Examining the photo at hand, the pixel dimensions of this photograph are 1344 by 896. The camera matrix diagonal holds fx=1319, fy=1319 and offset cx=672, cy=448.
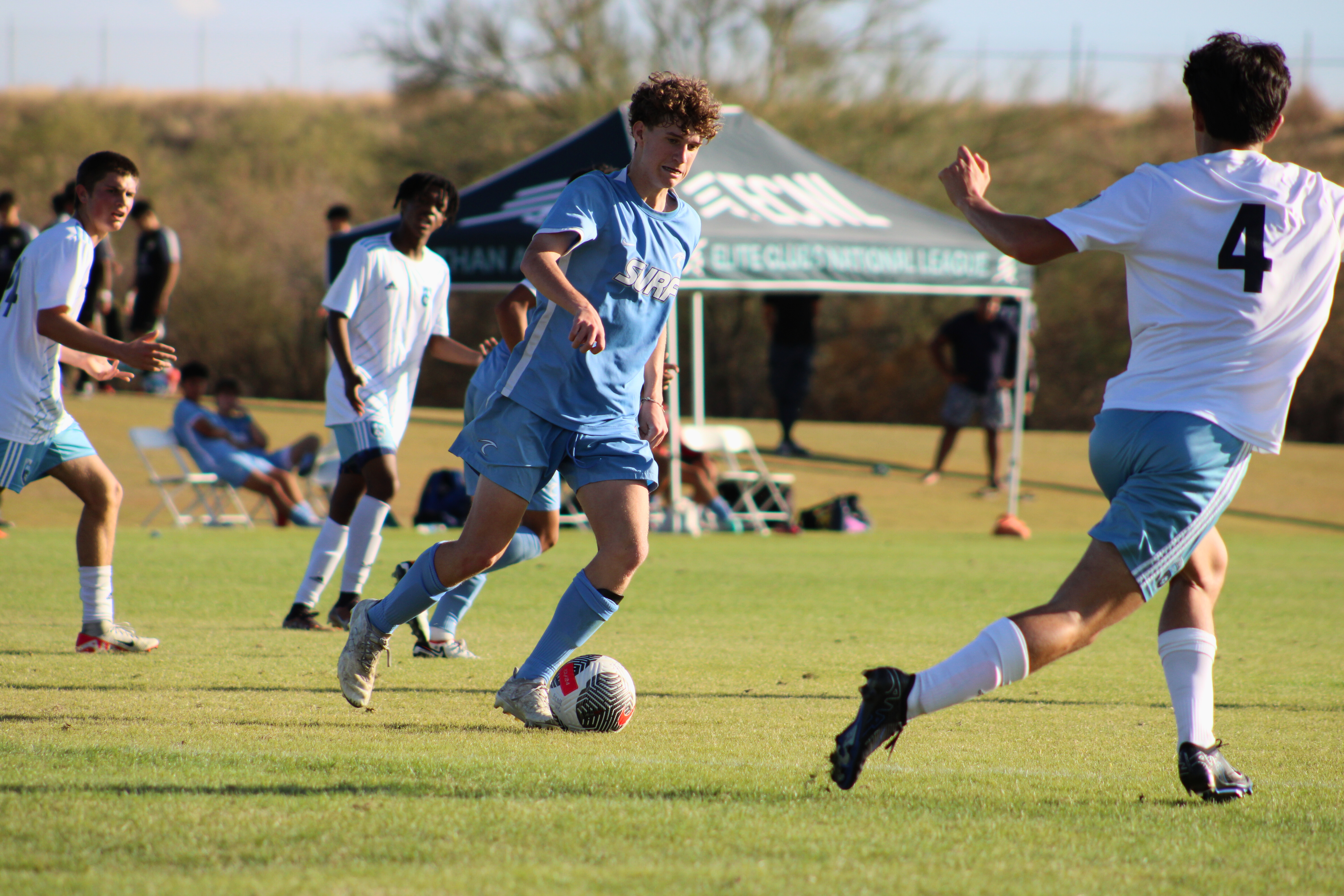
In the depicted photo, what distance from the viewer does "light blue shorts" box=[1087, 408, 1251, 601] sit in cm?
326

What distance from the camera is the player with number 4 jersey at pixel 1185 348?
3252mm

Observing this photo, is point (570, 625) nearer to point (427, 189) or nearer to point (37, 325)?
point (37, 325)

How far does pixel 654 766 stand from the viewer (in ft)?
12.0

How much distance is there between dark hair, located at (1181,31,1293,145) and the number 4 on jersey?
0.22 metres

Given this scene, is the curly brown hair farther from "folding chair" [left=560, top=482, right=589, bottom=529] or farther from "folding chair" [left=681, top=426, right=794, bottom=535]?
"folding chair" [left=681, top=426, right=794, bottom=535]

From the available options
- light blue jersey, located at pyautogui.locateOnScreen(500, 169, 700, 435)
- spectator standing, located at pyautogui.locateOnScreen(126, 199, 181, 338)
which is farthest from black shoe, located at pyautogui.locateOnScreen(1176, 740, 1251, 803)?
spectator standing, located at pyautogui.locateOnScreen(126, 199, 181, 338)

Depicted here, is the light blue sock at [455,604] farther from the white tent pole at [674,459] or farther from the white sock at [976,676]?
the white tent pole at [674,459]

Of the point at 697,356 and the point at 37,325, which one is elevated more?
the point at 37,325

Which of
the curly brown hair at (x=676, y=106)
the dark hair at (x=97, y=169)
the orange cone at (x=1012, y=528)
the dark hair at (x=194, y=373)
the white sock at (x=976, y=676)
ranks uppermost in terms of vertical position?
the curly brown hair at (x=676, y=106)

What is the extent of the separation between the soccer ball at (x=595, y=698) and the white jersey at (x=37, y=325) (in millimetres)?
2383

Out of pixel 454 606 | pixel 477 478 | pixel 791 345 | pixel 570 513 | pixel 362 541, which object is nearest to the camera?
pixel 477 478

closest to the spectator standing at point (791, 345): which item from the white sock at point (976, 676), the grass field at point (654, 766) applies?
the grass field at point (654, 766)

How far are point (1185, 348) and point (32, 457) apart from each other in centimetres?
431

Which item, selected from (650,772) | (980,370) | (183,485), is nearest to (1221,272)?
(650,772)
